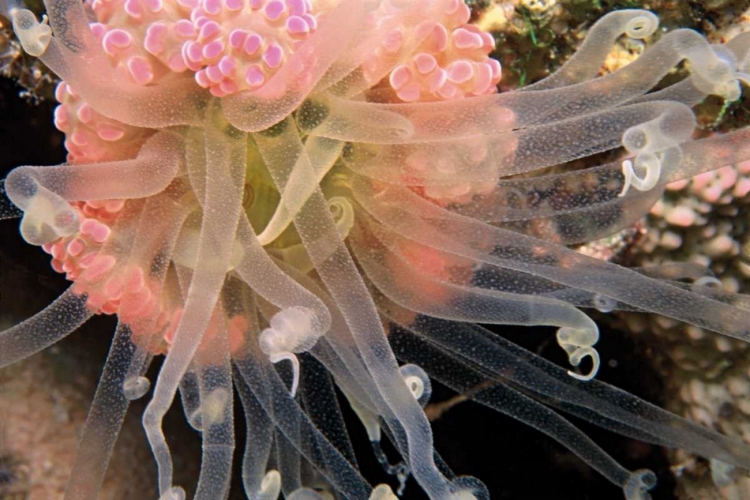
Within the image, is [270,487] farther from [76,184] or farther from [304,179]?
[76,184]

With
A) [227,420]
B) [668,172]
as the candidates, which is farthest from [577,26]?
[227,420]

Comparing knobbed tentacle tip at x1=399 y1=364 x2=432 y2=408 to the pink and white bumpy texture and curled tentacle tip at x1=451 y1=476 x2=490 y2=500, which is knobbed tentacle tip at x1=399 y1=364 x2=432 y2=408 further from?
the pink and white bumpy texture

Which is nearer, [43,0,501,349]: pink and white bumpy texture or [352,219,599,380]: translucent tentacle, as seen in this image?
[43,0,501,349]: pink and white bumpy texture

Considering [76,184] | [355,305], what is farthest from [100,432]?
[355,305]

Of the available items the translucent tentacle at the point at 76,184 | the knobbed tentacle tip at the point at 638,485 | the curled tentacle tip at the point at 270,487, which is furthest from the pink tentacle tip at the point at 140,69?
the knobbed tentacle tip at the point at 638,485

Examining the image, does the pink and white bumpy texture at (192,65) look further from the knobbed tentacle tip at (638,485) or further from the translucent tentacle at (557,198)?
the knobbed tentacle tip at (638,485)

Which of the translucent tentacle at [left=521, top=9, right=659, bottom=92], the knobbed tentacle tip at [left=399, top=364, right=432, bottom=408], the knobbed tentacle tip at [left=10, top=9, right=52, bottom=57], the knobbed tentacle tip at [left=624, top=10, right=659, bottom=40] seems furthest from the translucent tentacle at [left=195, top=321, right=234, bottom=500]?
the knobbed tentacle tip at [left=624, top=10, right=659, bottom=40]

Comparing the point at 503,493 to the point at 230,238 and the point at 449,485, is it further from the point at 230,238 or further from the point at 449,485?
the point at 230,238

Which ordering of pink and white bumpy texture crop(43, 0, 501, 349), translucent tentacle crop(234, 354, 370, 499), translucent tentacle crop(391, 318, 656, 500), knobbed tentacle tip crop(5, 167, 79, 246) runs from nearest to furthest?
knobbed tentacle tip crop(5, 167, 79, 246) → pink and white bumpy texture crop(43, 0, 501, 349) → translucent tentacle crop(234, 354, 370, 499) → translucent tentacle crop(391, 318, 656, 500)
